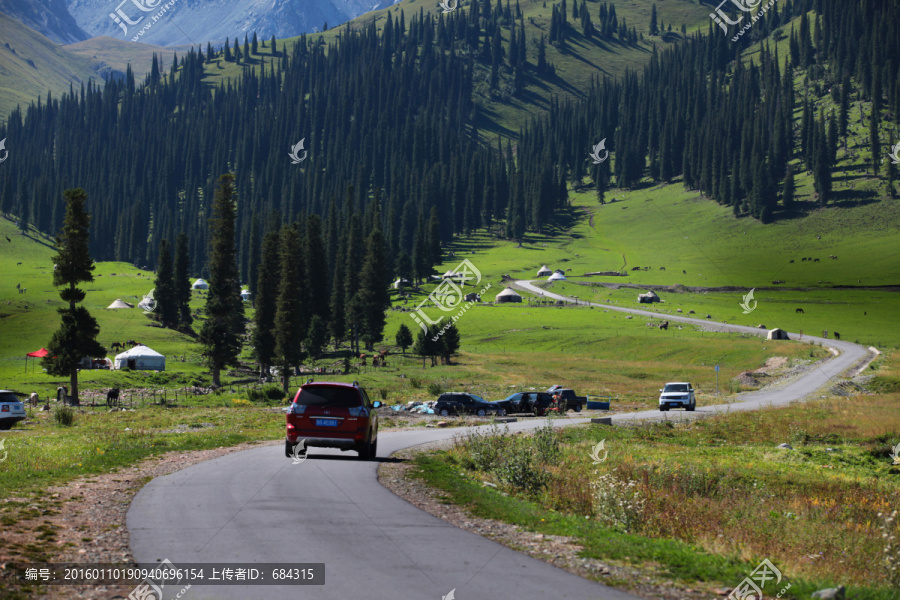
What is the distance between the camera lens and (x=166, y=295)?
102 m

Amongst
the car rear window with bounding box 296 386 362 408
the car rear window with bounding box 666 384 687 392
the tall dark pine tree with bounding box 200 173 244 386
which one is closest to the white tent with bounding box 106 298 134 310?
the tall dark pine tree with bounding box 200 173 244 386

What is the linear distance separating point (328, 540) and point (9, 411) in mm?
28128

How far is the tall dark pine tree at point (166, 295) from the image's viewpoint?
10200cm

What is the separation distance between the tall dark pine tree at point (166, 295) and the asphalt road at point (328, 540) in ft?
299

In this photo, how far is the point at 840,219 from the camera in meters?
155

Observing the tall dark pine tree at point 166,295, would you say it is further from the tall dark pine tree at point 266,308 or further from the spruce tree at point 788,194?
the spruce tree at point 788,194

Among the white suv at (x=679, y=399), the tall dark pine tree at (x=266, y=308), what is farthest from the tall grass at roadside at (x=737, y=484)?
→ the tall dark pine tree at (x=266, y=308)

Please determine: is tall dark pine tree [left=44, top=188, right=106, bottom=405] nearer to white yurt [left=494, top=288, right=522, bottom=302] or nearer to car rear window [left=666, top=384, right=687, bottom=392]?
car rear window [left=666, top=384, right=687, bottom=392]

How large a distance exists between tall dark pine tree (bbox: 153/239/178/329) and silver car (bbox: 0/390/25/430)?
7168cm

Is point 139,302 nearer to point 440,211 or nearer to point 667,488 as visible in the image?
point 440,211

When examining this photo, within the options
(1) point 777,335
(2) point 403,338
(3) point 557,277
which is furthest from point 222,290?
(3) point 557,277

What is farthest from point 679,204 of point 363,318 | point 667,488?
point 667,488

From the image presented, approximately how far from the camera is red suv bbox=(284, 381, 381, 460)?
19.6 metres

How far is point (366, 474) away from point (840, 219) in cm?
16252
